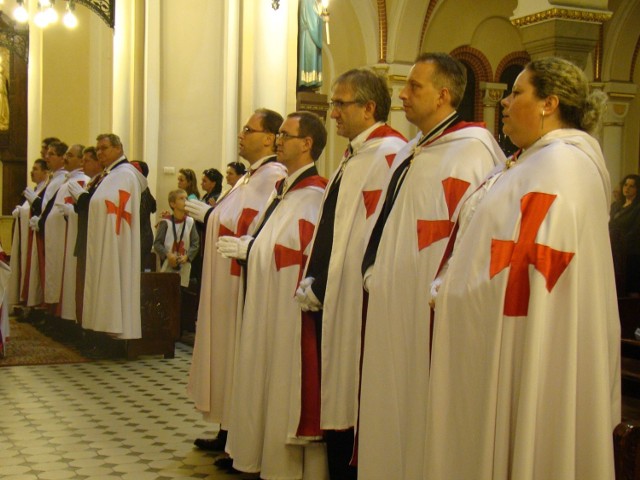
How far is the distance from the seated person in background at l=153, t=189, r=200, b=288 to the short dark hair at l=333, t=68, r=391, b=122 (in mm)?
5179

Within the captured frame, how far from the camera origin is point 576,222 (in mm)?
2760

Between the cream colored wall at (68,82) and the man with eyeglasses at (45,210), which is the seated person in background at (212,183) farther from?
the cream colored wall at (68,82)

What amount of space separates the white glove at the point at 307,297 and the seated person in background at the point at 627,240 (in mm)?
4802

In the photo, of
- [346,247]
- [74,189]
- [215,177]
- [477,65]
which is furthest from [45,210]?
[477,65]

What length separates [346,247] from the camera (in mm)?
4047

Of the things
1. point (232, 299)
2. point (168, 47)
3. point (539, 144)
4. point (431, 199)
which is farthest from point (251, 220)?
point (168, 47)

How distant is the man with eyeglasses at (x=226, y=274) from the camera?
16.4 ft

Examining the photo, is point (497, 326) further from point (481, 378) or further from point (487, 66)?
point (487, 66)

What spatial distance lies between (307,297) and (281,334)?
13.7 inches

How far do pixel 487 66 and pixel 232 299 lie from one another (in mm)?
14948

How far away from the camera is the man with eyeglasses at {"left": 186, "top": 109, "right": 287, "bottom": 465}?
5.00 m

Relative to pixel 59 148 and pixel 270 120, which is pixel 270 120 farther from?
pixel 59 148

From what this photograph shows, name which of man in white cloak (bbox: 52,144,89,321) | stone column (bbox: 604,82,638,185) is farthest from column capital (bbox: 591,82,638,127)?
man in white cloak (bbox: 52,144,89,321)

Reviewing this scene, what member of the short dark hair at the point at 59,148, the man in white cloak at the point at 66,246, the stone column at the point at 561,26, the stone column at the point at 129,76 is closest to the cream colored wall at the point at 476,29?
the stone column at the point at 129,76
